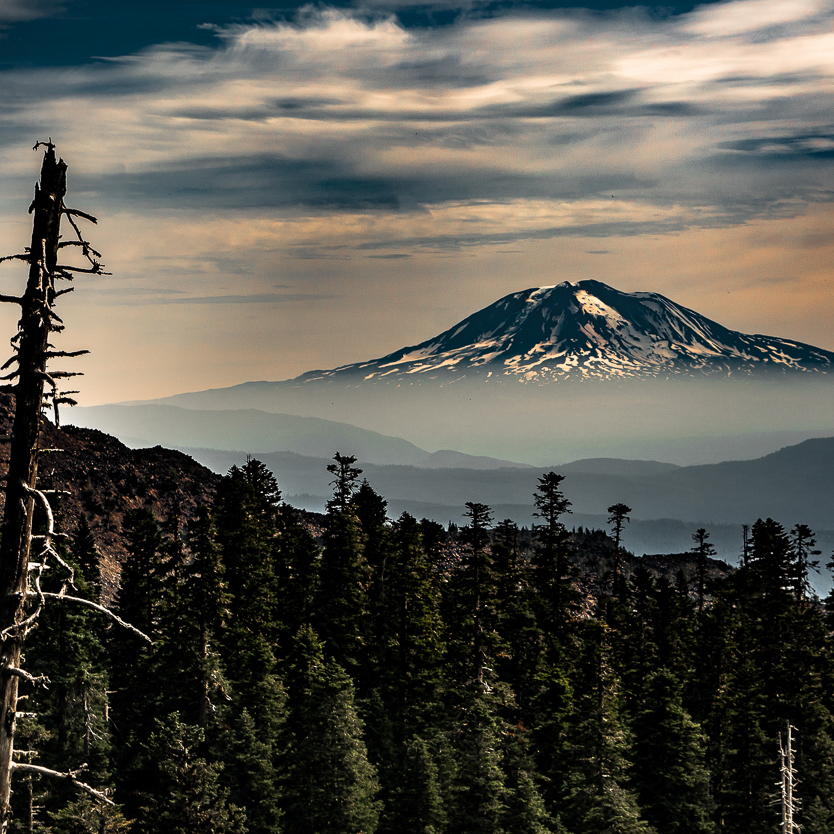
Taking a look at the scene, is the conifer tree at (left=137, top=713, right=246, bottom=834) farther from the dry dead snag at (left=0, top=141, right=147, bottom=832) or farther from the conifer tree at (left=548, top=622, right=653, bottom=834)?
the dry dead snag at (left=0, top=141, right=147, bottom=832)

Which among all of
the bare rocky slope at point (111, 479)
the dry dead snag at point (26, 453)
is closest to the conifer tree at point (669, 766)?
the dry dead snag at point (26, 453)

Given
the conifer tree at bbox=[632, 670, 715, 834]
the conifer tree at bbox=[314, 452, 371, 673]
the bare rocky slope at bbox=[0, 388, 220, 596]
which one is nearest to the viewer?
the conifer tree at bbox=[632, 670, 715, 834]

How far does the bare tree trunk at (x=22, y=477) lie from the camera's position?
1070 centimetres

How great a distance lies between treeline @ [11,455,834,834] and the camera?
50.4 m

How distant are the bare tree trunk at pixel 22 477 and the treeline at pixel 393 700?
33050mm

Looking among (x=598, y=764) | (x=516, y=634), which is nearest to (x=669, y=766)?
(x=598, y=764)

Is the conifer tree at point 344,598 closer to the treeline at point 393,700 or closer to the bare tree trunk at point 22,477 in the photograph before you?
the treeline at point 393,700

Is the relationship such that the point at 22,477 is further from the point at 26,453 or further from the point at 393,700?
the point at 393,700

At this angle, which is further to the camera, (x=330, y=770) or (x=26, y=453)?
(x=330, y=770)

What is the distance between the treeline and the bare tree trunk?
3305cm

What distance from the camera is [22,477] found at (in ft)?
35.6

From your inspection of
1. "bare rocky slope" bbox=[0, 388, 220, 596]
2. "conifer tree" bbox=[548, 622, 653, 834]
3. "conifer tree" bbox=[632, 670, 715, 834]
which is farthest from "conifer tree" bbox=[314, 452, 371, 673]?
"bare rocky slope" bbox=[0, 388, 220, 596]

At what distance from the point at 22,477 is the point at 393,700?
5611 cm

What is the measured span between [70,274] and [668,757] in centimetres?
5621
